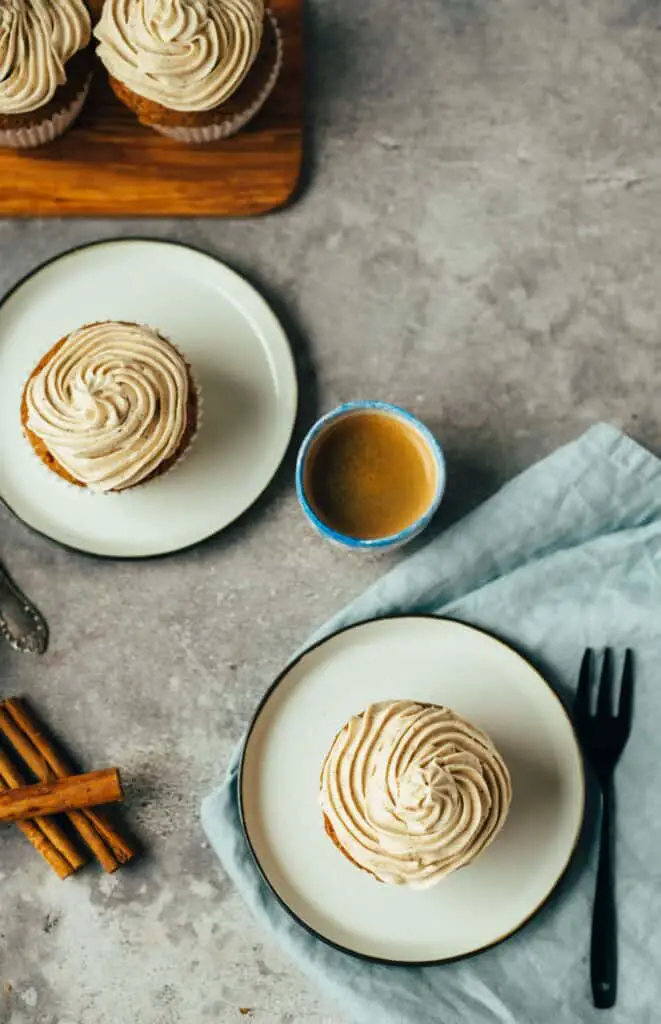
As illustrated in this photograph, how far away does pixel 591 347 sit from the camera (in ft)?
6.28

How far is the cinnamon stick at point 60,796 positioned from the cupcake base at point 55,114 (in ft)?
3.43

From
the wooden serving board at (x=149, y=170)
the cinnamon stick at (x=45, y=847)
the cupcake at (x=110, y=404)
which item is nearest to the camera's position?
the cupcake at (x=110, y=404)

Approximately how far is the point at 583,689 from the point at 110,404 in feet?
2.78

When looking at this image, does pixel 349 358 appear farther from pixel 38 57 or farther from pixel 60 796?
pixel 60 796

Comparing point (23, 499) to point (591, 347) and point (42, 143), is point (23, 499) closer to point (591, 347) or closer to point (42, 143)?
point (42, 143)

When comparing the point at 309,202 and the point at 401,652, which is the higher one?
the point at 309,202

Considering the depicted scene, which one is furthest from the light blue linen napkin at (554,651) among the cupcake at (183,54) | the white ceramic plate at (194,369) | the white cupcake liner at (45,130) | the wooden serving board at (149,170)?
the white cupcake liner at (45,130)

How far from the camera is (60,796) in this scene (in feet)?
5.78

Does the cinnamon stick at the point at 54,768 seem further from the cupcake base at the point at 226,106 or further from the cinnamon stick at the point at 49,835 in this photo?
the cupcake base at the point at 226,106

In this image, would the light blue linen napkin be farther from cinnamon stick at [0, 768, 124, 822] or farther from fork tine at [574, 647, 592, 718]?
cinnamon stick at [0, 768, 124, 822]

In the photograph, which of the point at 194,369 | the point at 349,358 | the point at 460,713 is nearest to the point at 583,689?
the point at 460,713

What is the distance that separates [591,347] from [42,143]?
3.27 feet

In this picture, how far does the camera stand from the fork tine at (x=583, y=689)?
175cm

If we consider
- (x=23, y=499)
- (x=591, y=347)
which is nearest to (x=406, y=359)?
(x=591, y=347)
